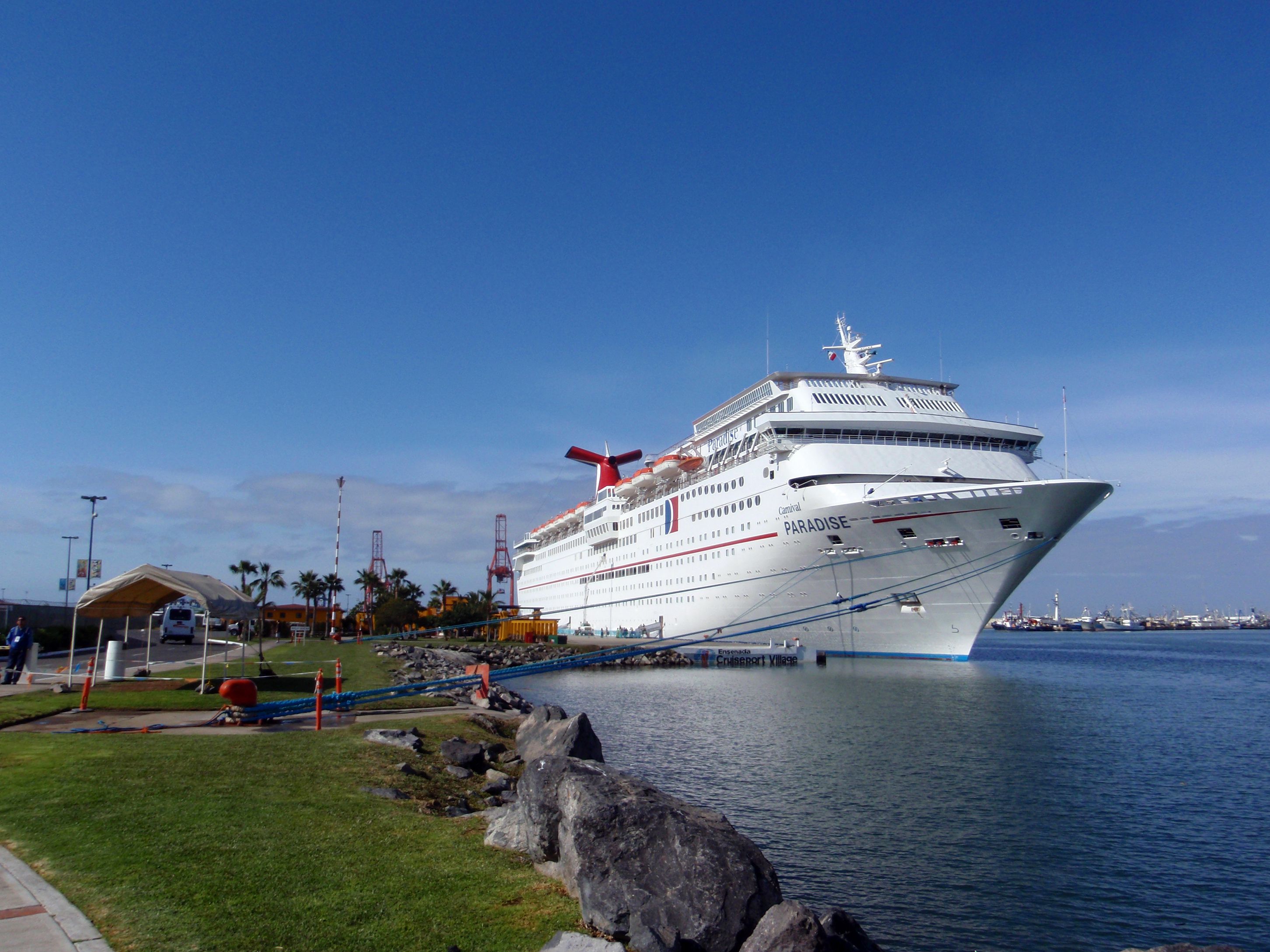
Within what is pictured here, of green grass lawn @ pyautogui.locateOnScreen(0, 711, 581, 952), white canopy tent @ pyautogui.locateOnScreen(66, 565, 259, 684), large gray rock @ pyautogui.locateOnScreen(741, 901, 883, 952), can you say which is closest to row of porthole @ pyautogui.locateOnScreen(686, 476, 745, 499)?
white canopy tent @ pyautogui.locateOnScreen(66, 565, 259, 684)

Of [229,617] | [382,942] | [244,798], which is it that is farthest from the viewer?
[229,617]

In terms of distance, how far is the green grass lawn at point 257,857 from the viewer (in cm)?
594

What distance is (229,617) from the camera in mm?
19391

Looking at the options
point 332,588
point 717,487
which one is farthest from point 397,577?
point 717,487

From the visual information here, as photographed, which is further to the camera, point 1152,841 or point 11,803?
point 1152,841

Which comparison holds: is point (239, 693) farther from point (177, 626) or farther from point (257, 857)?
point (177, 626)

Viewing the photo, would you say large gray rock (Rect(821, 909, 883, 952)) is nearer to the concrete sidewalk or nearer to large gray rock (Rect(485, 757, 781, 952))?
large gray rock (Rect(485, 757, 781, 952))

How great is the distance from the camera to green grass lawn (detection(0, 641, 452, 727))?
1593 cm

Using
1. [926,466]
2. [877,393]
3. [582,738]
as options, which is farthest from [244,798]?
[877,393]

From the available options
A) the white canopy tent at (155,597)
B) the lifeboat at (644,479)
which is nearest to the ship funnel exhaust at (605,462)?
the lifeboat at (644,479)

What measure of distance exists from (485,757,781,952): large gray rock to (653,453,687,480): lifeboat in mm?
45772

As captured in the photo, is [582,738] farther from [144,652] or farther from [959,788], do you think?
[144,652]

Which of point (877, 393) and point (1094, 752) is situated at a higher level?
point (877, 393)

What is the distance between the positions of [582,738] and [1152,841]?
9430 millimetres
